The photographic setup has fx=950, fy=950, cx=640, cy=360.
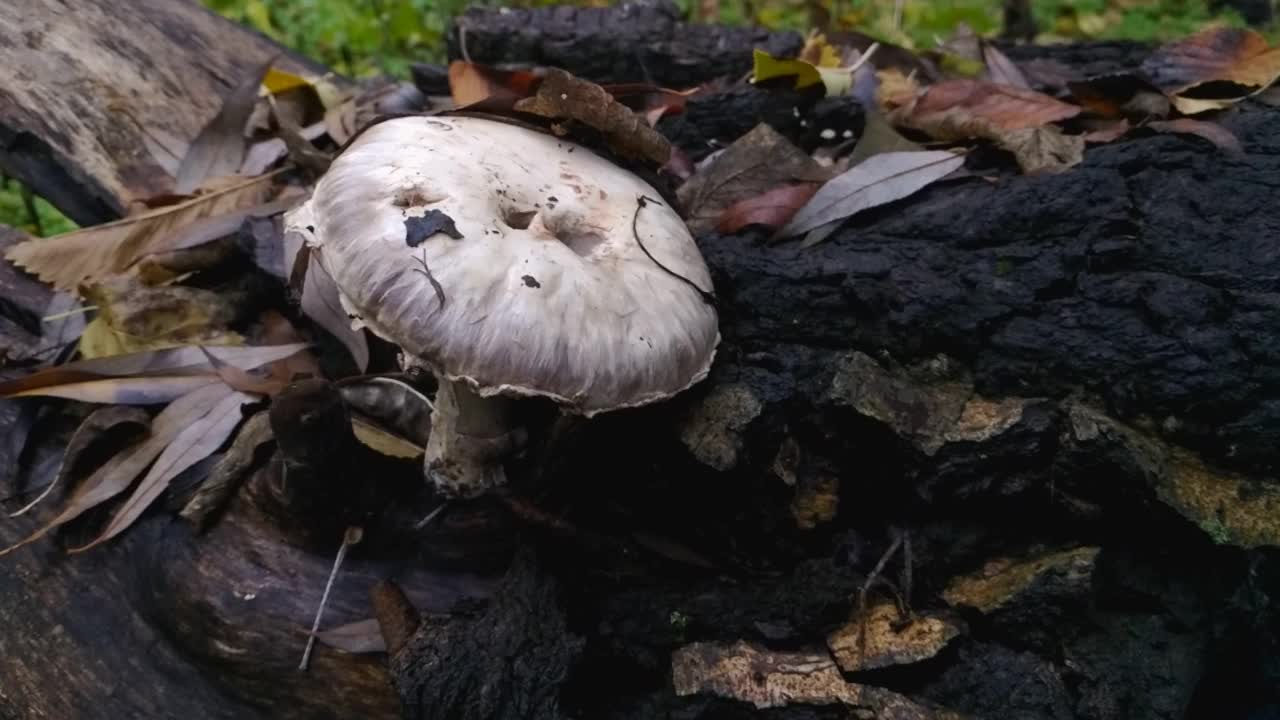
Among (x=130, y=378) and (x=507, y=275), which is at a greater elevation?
(x=507, y=275)

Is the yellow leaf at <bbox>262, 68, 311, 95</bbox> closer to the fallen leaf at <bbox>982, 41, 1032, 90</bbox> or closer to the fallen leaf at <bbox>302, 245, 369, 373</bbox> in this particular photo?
the fallen leaf at <bbox>302, 245, 369, 373</bbox>

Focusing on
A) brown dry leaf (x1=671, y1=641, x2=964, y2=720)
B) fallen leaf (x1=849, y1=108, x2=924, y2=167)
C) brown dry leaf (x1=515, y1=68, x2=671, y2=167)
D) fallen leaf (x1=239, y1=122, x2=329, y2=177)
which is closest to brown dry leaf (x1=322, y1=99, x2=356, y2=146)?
fallen leaf (x1=239, y1=122, x2=329, y2=177)

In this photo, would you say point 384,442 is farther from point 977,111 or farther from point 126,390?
point 977,111

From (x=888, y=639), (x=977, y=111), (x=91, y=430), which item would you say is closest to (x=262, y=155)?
(x=91, y=430)

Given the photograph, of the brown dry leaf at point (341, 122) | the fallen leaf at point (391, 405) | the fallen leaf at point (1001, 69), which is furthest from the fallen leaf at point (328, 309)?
the fallen leaf at point (1001, 69)

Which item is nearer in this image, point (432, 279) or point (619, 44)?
point (432, 279)

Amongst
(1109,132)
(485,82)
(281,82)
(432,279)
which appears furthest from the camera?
(281,82)

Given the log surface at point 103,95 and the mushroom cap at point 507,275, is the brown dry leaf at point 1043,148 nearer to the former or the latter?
the mushroom cap at point 507,275
